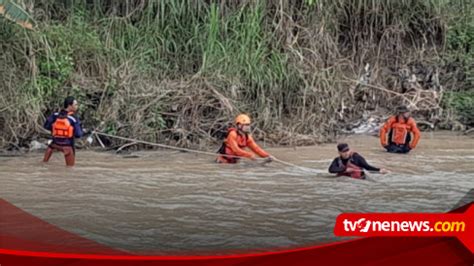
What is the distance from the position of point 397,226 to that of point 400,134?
6.28m

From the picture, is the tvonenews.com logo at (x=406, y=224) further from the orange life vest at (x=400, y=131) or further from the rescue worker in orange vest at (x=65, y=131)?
the orange life vest at (x=400, y=131)

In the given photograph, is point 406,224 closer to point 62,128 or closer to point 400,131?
point 62,128

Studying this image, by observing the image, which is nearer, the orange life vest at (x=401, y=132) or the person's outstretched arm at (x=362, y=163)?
the person's outstretched arm at (x=362, y=163)

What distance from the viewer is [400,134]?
8.51 meters

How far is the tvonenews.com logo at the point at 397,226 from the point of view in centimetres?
243

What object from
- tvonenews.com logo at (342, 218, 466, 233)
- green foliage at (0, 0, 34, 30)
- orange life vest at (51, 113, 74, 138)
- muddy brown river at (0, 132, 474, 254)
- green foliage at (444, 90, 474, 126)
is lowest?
muddy brown river at (0, 132, 474, 254)

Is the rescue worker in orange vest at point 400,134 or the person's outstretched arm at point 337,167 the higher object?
the rescue worker in orange vest at point 400,134

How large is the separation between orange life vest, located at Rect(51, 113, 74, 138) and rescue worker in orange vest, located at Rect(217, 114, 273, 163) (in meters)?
1.83

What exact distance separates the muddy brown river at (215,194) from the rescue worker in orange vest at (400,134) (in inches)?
7.0

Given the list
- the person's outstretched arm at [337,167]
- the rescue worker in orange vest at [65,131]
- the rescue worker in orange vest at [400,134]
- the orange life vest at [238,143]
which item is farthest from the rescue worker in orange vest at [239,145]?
the rescue worker in orange vest at [400,134]

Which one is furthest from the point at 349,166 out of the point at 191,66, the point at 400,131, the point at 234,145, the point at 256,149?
the point at 191,66

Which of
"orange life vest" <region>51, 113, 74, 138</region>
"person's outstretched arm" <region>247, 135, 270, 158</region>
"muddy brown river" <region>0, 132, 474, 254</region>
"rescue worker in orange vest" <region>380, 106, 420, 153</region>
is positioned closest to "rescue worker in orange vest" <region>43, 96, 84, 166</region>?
"orange life vest" <region>51, 113, 74, 138</region>

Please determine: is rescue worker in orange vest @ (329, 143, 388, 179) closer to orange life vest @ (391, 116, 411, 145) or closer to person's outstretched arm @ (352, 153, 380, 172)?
person's outstretched arm @ (352, 153, 380, 172)

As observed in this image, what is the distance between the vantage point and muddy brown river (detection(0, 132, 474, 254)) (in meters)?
3.98
